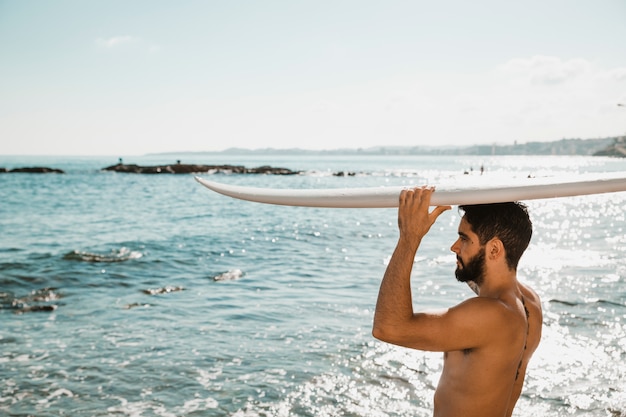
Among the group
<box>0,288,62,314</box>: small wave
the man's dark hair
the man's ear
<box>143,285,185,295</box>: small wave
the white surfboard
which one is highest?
the white surfboard

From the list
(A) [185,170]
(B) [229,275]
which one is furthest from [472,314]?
(A) [185,170]

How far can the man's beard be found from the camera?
2.68m

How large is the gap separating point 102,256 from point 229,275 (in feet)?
17.3

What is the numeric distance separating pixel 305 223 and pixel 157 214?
31.9ft

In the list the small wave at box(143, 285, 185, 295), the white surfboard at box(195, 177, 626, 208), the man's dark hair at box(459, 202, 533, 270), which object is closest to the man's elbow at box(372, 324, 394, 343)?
the white surfboard at box(195, 177, 626, 208)

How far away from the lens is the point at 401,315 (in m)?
2.42

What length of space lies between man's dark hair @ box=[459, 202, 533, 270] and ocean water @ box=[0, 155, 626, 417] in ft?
0.54

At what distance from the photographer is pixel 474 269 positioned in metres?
2.71

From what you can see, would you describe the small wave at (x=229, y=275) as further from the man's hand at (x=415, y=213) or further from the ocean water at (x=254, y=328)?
the man's hand at (x=415, y=213)

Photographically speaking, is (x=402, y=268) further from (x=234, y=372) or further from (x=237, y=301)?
(x=237, y=301)

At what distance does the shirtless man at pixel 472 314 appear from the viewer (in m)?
2.43

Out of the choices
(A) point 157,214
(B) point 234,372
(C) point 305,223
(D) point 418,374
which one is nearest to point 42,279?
(B) point 234,372

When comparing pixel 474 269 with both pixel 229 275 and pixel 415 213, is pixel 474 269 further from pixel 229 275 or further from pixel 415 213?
pixel 229 275

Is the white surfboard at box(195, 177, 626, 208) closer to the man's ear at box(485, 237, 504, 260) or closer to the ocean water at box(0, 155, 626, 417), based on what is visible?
the ocean water at box(0, 155, 626, 417)
